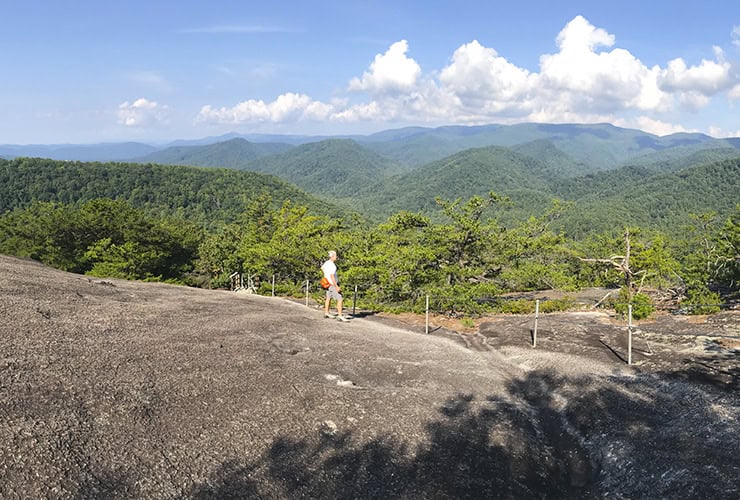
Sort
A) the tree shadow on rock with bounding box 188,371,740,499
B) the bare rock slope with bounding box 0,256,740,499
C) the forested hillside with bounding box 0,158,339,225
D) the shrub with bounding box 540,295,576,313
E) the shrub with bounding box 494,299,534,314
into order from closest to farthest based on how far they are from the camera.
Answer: the bare rock slope with bounding box 0,256,740,499
the tree shadow on rock with bounding box 188,371,740,499
the shrub with bounding box 494,299,534,314
the shrub with bounding box 540,295,576,313
the forested hillside with bounding box 0,158,339,225

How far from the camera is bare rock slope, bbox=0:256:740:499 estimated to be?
5.30m

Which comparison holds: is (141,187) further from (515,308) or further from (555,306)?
(555,306)

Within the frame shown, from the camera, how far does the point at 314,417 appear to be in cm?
701

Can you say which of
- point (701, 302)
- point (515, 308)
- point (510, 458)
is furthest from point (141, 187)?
point (510, 458)

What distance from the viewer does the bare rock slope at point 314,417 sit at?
5.30m

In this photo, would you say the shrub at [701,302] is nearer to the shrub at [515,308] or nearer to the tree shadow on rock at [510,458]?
the shrub at [515,308]

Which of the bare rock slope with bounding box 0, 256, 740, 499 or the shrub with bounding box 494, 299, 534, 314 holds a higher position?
the bare rock slope with bounding box 0, 256, 740, 499

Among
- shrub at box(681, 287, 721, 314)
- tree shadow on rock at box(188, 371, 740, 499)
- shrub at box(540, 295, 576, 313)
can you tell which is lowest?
shrub at box(540, 295, 576, 313)

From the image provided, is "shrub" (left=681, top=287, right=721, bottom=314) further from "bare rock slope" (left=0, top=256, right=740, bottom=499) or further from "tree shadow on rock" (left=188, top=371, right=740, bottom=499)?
"tree shadow on rock" (left=188, top=371, right=740, bottom=499)

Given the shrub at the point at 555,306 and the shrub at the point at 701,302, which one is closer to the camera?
the shrub at the point at 701,302

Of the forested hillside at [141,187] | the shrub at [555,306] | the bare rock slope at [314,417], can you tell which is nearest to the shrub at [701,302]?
the shrub at [555,306]

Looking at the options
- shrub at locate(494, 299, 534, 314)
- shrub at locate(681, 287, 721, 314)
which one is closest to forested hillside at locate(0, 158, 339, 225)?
shrub at locate(494, 299, 534, 314)

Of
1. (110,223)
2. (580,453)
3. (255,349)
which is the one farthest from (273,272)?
(580,453)

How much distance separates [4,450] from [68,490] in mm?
1005
